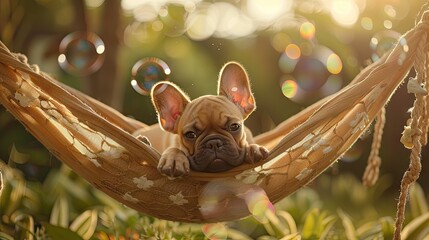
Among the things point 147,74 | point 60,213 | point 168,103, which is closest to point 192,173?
point 168,103

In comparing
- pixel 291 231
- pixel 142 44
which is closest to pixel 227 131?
pixel 291 231

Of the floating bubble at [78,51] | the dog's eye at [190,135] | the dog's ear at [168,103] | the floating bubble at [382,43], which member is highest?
the floating bubble at [78,51]

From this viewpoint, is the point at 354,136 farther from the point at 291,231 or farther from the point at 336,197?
the point at 336,197

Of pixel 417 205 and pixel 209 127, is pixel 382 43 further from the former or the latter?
pixel 417 205

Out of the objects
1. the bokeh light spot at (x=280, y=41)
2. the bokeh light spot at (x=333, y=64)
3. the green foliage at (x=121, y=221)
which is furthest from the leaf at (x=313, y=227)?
the bokeh light spot at (x=280, y=41)

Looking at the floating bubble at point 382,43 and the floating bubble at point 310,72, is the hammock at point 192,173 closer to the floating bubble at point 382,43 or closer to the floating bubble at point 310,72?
the floating bubble at point 382,43

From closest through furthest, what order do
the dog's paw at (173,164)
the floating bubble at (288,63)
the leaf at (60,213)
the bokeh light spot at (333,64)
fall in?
the dog's paw at (173,164)
the leaf at (60,213)
the floating bubble at (288,63)
the bokeh light spot at (333,64)

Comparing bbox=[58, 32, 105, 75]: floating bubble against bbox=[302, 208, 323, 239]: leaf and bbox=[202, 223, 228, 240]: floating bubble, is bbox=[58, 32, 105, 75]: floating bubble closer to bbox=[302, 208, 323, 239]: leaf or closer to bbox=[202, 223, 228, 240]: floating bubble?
bbox=[202, 223, 228, 240]: floating bubble
